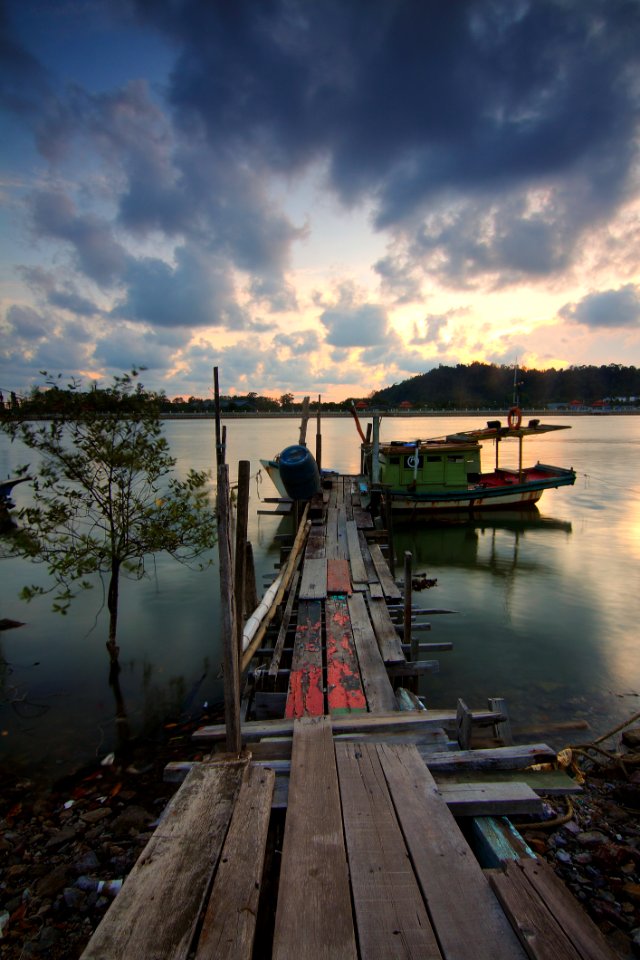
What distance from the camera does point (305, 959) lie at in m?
2.23

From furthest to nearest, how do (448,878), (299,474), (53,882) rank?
(299,474) → (53,882) → (448,878)

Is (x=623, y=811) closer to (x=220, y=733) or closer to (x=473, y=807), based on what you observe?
(x=473, y=807)

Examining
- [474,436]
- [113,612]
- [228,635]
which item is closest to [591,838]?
[228,635]

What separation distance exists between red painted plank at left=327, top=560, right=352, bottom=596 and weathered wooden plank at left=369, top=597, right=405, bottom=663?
2.34 feet

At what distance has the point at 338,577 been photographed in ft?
32.3

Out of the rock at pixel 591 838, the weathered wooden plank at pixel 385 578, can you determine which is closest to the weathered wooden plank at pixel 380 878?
the rock at pixel 591 838

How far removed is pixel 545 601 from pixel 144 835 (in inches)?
479

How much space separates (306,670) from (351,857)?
3.46 metres

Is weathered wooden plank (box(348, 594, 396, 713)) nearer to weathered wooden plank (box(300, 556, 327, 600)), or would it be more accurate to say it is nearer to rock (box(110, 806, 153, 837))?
weathered wooden plank (box(300, 556, 327, 600))

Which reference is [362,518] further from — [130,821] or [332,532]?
[130,821]

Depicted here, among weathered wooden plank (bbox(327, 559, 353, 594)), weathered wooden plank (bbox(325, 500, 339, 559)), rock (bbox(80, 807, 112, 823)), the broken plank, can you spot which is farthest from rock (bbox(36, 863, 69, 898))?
weathered wooden plank (bbox(325, 500, 339, 559))

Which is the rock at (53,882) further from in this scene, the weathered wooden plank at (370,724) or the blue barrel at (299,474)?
the blue barrel at (299,474)

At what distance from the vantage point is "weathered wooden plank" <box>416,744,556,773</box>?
3752mm

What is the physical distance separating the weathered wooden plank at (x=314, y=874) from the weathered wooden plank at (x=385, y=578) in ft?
17.1
